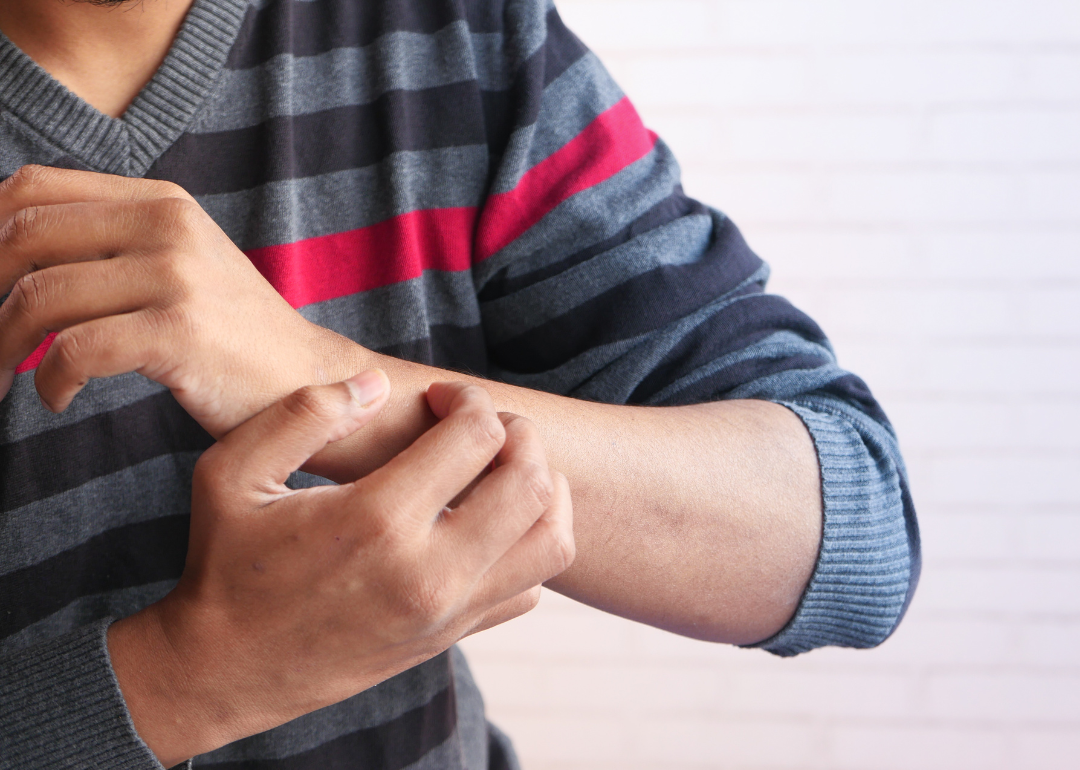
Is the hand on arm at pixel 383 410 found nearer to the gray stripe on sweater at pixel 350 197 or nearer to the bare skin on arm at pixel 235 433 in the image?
the bare skin on arm at pixel 235 433

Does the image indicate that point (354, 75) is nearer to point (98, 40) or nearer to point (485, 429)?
point (98, 40)

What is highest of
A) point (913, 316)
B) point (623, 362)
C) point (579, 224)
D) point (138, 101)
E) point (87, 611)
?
point (138, 101)

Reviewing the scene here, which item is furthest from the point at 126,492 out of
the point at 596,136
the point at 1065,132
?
the point at 1065,132

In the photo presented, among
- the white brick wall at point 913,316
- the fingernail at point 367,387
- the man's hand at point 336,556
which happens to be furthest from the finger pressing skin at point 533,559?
the white brick wall at point 913,316

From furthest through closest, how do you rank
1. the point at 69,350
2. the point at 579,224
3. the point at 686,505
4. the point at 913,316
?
the point at 913,316 < the point at 579,224 < the point at 686,505 < the point at 69,350

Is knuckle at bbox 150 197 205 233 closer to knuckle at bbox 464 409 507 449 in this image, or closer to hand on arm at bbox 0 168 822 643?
hand on arm at bbox 0 168 822 643

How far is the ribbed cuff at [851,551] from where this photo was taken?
0.59 meters

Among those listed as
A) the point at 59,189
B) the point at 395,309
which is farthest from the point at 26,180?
the point at 395,309

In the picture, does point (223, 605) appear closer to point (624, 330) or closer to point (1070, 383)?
point (624, 330)

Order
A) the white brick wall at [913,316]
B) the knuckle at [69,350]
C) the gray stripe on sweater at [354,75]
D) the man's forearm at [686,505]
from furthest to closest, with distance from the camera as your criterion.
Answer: the white brick wall at [913,316] < the gray stripe on sweater at [354,75] < the man's forearm at [686,505] < the knuckle at [69,350]

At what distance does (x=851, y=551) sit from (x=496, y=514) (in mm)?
327

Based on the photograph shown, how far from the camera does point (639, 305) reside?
24.8 inches

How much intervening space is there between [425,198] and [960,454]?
1197mm

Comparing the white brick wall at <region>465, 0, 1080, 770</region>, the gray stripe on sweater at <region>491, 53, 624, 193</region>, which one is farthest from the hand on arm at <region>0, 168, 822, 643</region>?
the white brick wall at <region>465, 0, 1080, 770</region>
